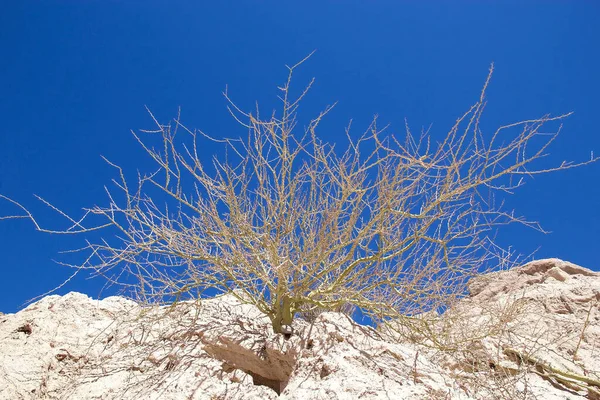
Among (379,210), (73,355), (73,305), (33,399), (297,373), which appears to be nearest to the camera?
(297,373)

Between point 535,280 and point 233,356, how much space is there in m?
4.62

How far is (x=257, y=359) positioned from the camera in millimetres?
4309

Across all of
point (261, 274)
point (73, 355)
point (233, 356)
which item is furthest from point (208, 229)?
point (73, 355)

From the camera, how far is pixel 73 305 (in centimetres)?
574

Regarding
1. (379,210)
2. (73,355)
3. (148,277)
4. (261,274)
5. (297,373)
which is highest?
(379,210)

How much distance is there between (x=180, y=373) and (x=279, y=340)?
0.90 m

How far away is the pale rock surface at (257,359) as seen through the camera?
391cm

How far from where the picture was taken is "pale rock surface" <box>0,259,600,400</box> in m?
3.91

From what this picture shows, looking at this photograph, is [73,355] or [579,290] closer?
[73,355]

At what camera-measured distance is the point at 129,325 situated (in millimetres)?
5258

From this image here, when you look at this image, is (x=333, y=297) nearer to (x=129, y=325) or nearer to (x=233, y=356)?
(x=233, y=356)

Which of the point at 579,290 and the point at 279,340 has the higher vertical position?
the point at 579,290

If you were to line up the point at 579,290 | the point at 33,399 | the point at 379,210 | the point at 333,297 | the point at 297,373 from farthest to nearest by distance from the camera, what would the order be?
the point at 579,290 → the point at 333,297 → the point at 379,210 → the point at 33,399 → the point at 297,373

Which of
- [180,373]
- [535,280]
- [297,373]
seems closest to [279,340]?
[297,373]
